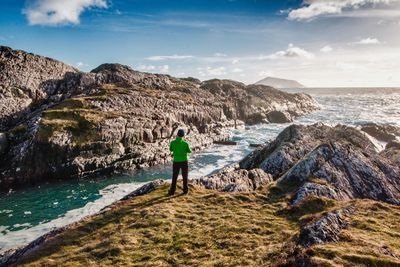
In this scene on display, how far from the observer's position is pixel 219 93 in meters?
139

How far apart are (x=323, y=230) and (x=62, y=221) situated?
94.6ft

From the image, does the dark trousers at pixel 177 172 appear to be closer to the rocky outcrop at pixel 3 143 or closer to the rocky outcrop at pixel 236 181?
the rocky outcrop at pixel 236 181

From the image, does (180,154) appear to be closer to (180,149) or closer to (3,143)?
(180,149)

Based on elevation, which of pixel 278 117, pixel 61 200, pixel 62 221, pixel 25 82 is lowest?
pixel 62 221

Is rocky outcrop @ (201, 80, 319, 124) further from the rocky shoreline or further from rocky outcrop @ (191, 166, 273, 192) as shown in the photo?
the rocky shoreline

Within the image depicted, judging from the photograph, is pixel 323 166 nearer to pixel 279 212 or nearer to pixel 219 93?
pixel 279 212

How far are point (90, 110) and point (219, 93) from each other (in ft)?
269

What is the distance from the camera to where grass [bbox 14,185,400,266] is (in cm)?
1191

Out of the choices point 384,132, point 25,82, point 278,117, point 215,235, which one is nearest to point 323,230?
point 215,235

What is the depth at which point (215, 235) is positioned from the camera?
617 inches

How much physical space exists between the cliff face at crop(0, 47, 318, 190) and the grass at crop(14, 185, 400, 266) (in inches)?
1325

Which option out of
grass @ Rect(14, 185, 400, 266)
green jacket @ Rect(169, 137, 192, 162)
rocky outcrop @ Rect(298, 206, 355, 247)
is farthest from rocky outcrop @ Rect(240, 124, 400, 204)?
green jacket @ Rect(169, 137, 192, 162)

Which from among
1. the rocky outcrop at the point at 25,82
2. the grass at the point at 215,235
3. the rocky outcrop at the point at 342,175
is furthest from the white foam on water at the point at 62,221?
the rocky outcrop at the point at 25,82

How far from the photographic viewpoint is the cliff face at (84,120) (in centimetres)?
4947
